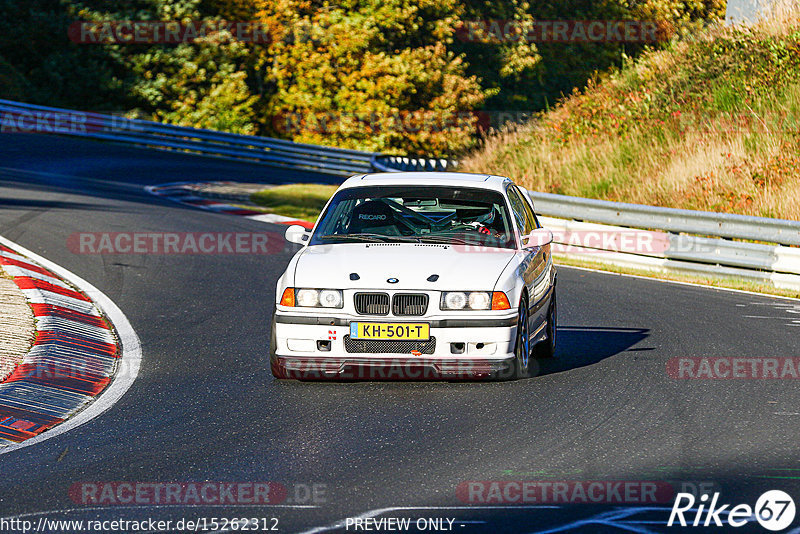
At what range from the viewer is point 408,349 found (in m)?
8.35

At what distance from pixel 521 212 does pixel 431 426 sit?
326cm

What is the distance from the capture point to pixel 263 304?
12.6 m

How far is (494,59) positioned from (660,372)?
3858 cm

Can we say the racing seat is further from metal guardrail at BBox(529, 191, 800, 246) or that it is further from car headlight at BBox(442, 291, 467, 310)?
metal guardrail at BBox(529, 191, 800, 246)

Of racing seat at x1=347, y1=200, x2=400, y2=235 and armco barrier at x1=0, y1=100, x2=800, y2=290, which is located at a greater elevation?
racing seat at x1=347, y1=200, x2=400, y2=235

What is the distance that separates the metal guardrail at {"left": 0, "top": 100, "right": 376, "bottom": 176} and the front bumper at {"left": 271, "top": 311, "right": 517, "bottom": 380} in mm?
26027

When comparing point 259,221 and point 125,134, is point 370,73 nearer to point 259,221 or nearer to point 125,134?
point 125,134

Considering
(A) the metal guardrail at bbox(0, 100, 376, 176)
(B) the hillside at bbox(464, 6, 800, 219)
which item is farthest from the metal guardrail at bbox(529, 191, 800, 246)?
(A) the metal guardrail at bbox(0, 100, 376, 176)

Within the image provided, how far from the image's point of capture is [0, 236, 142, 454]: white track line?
24.8 feet

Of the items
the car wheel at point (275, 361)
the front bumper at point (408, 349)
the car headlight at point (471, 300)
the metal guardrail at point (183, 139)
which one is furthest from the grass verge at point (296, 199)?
the car headlight at point (471, 300)

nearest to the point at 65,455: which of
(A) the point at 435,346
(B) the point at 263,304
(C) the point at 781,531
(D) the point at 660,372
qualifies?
(A) the point at 435,346

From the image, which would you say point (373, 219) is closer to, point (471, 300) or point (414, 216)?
point (414, 216)

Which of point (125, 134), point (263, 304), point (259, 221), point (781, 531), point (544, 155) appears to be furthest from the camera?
point (125, 134)

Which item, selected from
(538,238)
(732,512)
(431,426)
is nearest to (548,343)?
(538,238)
